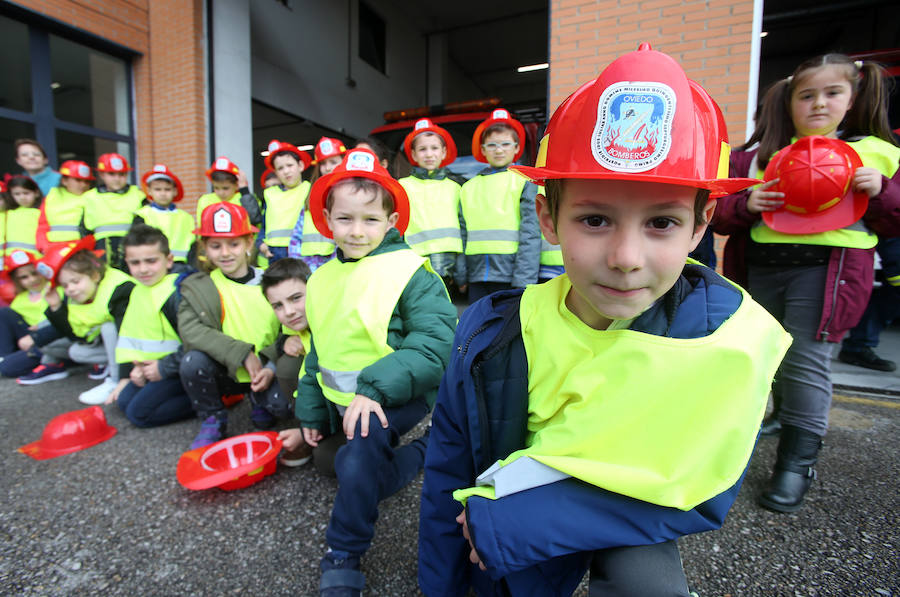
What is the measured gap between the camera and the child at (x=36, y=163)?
5.47 m

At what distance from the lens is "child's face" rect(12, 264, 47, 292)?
4.12 m

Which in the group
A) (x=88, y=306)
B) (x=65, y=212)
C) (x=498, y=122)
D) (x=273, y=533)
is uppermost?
(x=498, y=122)

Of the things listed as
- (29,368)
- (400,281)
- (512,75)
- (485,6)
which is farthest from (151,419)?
(512,75)

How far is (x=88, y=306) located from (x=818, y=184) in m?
4.31

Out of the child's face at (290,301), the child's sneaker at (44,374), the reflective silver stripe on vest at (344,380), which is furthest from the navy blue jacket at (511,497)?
the child's sneaker at (44,374)

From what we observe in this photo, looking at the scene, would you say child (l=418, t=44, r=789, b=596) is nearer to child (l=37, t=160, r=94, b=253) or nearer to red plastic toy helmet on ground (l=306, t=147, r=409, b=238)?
red plastic toy helmet on ground (l=306, t=147, r=409, b=238)

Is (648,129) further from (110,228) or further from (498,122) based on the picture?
(110,228)

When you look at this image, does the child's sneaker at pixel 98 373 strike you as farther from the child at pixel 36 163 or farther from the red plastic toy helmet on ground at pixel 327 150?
the child at pixel 36 163

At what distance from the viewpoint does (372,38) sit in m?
11.5

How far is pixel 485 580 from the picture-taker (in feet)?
3.82

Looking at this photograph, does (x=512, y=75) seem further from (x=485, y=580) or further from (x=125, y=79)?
(x=485, y=580)

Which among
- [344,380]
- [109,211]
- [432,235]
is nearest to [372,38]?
[109,211]

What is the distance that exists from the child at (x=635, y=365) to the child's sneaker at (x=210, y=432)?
1.99m

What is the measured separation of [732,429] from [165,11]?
9.49 m
